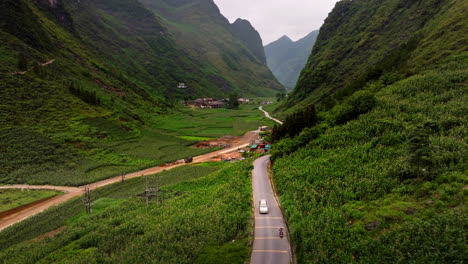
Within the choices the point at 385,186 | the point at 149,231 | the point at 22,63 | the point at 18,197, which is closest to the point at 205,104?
the point at 22,63

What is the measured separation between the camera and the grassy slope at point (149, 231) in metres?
23.1

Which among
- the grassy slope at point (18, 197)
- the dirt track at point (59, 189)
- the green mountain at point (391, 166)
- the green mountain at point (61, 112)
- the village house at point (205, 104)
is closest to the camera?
the green mountain at point (391, 166)

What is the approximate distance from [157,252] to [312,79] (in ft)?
403

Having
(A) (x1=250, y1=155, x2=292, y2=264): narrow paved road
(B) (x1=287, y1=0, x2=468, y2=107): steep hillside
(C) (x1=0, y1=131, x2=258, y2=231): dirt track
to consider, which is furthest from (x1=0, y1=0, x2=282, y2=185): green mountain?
(B) (x1=287, y1=0, x2=468, y2=107): steep hillside

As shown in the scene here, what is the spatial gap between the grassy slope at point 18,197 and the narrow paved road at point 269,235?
1493 inches

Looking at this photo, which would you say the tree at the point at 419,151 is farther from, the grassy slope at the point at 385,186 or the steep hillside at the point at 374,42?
the steep hillside at the point at 374,42

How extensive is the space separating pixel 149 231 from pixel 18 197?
107 feet

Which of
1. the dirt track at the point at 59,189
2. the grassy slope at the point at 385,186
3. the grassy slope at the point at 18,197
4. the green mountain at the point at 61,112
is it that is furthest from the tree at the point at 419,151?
the grassy slope at the point at 18,197

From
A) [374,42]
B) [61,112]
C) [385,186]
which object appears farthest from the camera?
[374,42]

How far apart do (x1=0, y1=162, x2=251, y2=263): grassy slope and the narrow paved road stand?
1121mm

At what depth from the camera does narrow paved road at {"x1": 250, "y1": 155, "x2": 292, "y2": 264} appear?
69.6 feet

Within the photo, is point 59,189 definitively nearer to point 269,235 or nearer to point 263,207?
point 263,207

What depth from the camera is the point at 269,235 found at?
2444 centimetres

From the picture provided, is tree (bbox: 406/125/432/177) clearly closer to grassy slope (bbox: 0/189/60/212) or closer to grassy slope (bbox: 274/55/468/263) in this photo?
grassy slope (bbox: 274/55/468/263)
